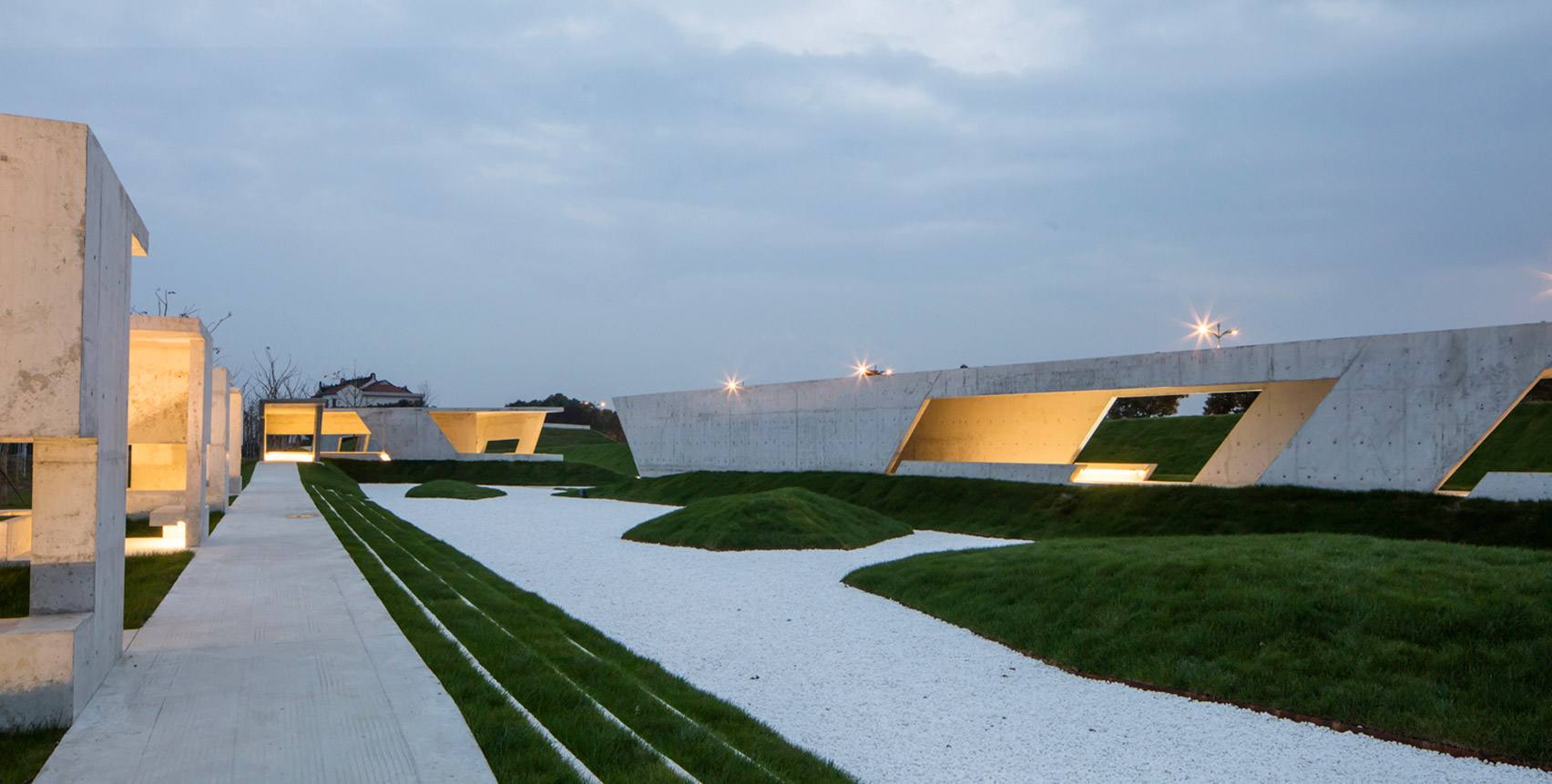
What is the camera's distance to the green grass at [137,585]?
647 centimetres

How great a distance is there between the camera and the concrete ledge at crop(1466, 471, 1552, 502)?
12867 mm

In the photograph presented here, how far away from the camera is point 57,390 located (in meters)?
4.05

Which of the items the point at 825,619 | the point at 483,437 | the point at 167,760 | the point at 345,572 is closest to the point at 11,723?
the point at 167,760

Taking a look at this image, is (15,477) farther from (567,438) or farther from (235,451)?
(567,438)

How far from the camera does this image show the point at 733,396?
2756 centimetres

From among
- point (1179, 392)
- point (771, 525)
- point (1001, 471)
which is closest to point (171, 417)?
point (771, 525)

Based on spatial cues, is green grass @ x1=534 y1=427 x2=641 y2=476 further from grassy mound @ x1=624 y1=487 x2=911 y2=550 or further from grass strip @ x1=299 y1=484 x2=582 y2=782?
grass strip @ x1=299 y1=484 x2=582 y2=782

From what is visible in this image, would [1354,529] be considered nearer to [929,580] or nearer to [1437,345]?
[1437,345]

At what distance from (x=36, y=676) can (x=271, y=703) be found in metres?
1.00

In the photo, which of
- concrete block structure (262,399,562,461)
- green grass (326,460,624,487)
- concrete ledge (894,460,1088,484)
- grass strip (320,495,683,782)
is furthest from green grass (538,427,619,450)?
grass strip (320,495,683,782)

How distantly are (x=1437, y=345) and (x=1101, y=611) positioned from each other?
10.2m

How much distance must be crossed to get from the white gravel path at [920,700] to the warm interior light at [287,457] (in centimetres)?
3000

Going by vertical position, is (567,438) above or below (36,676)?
above

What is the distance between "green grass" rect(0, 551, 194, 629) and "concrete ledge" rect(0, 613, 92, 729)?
2299mm
